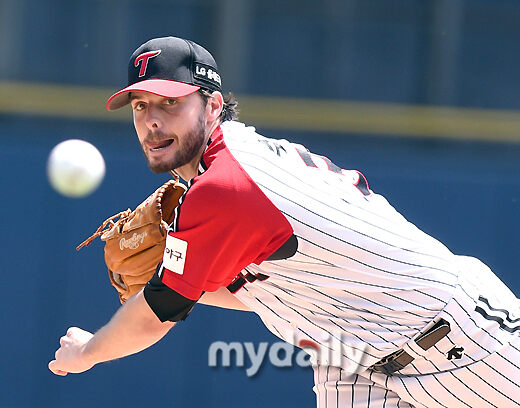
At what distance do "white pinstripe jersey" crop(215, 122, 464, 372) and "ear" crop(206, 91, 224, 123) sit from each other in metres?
0.06

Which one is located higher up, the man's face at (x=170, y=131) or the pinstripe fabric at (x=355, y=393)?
the man's face at (x=170, y=131)

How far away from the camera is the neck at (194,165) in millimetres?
2537

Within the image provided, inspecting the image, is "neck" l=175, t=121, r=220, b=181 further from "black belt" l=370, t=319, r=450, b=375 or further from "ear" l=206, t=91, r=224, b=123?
"black belt" l=370, t=319, r=450, b=375

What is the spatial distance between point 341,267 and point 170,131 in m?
0.58

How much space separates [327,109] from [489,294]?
2833 mm

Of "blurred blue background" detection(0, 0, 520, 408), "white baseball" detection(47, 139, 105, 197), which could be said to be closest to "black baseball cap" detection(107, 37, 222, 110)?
"white baseball" detection(47, 139, 105, 197)

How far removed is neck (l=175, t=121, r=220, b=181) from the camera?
2537mm

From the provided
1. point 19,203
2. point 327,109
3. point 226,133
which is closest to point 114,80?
point 19,203

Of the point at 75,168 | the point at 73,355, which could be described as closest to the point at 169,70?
the point at 73,355

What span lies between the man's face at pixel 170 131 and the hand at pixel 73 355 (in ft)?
1.65

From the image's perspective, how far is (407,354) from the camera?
2.54 m

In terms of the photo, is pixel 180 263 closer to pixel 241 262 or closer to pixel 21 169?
pixel 241 262

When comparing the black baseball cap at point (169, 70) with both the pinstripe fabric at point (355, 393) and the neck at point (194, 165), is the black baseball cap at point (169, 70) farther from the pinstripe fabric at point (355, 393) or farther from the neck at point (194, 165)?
the pinstripe fabric at point (355, 393)

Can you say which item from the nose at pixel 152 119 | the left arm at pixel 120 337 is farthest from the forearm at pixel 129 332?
the nose at pixel 152 119
